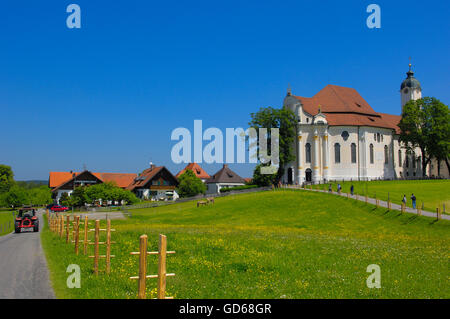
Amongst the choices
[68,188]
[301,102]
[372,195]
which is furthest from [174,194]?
[372,195]

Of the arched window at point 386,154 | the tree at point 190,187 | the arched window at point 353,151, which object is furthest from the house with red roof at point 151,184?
the arched window at point 386,154

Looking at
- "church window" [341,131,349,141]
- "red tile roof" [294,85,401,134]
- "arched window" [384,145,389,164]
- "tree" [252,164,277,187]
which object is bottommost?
"tree" [252,164,277,187]

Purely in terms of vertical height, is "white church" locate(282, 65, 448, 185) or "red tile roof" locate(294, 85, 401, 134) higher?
"red tile roof" locate(294, 85, 401, 134)

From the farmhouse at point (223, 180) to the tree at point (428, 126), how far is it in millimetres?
47152

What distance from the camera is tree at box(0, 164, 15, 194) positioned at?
368ft

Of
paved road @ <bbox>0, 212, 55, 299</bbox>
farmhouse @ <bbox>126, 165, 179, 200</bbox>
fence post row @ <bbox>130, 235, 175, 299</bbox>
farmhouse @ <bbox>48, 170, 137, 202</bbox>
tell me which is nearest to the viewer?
fence post row @ <bbox>130, 235, 175, 299</bbox>

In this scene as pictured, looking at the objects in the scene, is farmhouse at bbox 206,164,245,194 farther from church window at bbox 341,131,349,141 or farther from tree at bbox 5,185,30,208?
tree at bbox 5,185,30,208

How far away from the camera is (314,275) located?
12414 millimetres

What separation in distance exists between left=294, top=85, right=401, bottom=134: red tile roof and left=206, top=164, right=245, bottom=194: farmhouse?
37.3m

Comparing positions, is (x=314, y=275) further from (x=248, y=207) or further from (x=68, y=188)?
(x=68, y=188)

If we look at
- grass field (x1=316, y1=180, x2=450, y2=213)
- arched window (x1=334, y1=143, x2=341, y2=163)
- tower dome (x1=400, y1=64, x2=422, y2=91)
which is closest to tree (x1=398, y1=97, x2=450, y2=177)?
tower dome (x1=400, y1=64, x2=422, y2=91)

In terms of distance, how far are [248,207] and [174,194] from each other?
5029cm

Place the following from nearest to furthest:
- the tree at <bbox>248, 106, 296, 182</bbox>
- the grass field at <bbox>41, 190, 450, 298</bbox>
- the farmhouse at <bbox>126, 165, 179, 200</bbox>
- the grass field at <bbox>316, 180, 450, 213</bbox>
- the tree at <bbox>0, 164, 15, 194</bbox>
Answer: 1. the grass field at <bbox>41, 190, 450, 298</bbox>
2. the grass field at <bbox>316, 180, 450, 213</bbox>
3. the tree at <bbox>248, 106, 296, 182</bbox>
4. the farmhouse at <bbox>126, 165, 179, 200</bbox>
5. the tree at <bbox>0, 164, 15, 194</bbox>

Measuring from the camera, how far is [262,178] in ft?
261
